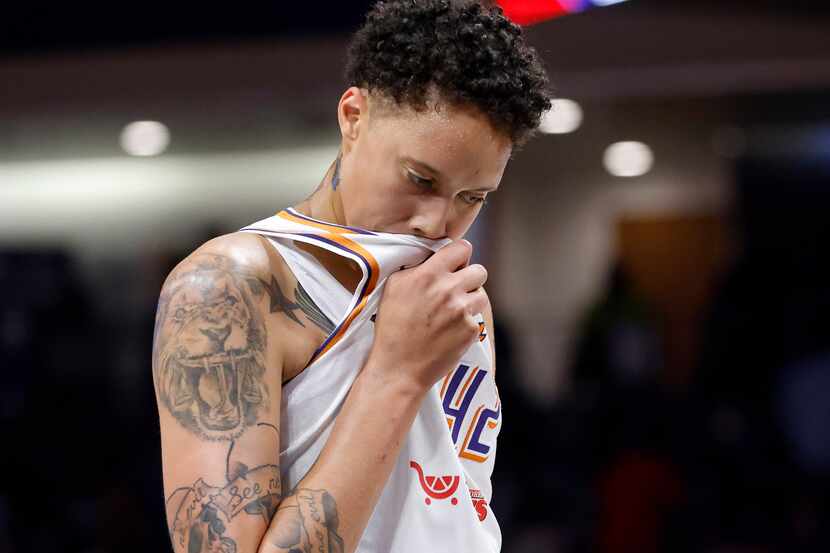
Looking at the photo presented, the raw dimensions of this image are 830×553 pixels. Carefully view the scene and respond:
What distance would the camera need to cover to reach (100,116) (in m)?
3.64

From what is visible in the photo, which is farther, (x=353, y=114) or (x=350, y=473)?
(x=353, y=114)

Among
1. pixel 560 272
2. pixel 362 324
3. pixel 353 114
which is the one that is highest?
pixel 560 272

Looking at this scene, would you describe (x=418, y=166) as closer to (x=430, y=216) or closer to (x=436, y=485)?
(x=430, y=216)

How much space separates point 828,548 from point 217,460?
3203 millimetres

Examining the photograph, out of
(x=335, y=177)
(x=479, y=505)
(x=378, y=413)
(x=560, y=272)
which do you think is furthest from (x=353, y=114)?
(x=560, y=272)

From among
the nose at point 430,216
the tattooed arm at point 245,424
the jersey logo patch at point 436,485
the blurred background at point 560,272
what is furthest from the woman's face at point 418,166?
the blurred background at point 560,272

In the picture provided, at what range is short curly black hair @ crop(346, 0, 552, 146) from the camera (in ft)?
3.55

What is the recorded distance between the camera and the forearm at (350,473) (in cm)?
98

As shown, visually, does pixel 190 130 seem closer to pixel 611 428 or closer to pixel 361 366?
pixel 611 428

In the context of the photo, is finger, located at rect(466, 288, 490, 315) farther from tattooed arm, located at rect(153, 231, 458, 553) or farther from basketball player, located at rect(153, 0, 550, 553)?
tattooed arm, located at rect(153, 231, 458, 553)

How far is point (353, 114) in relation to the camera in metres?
1.16

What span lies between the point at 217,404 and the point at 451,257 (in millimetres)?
297

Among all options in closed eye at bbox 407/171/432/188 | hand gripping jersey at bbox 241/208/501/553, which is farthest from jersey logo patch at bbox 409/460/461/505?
closed eye at bbox 407/171/432/188

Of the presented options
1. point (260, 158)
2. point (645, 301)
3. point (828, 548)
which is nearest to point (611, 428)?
point (645, 301)
